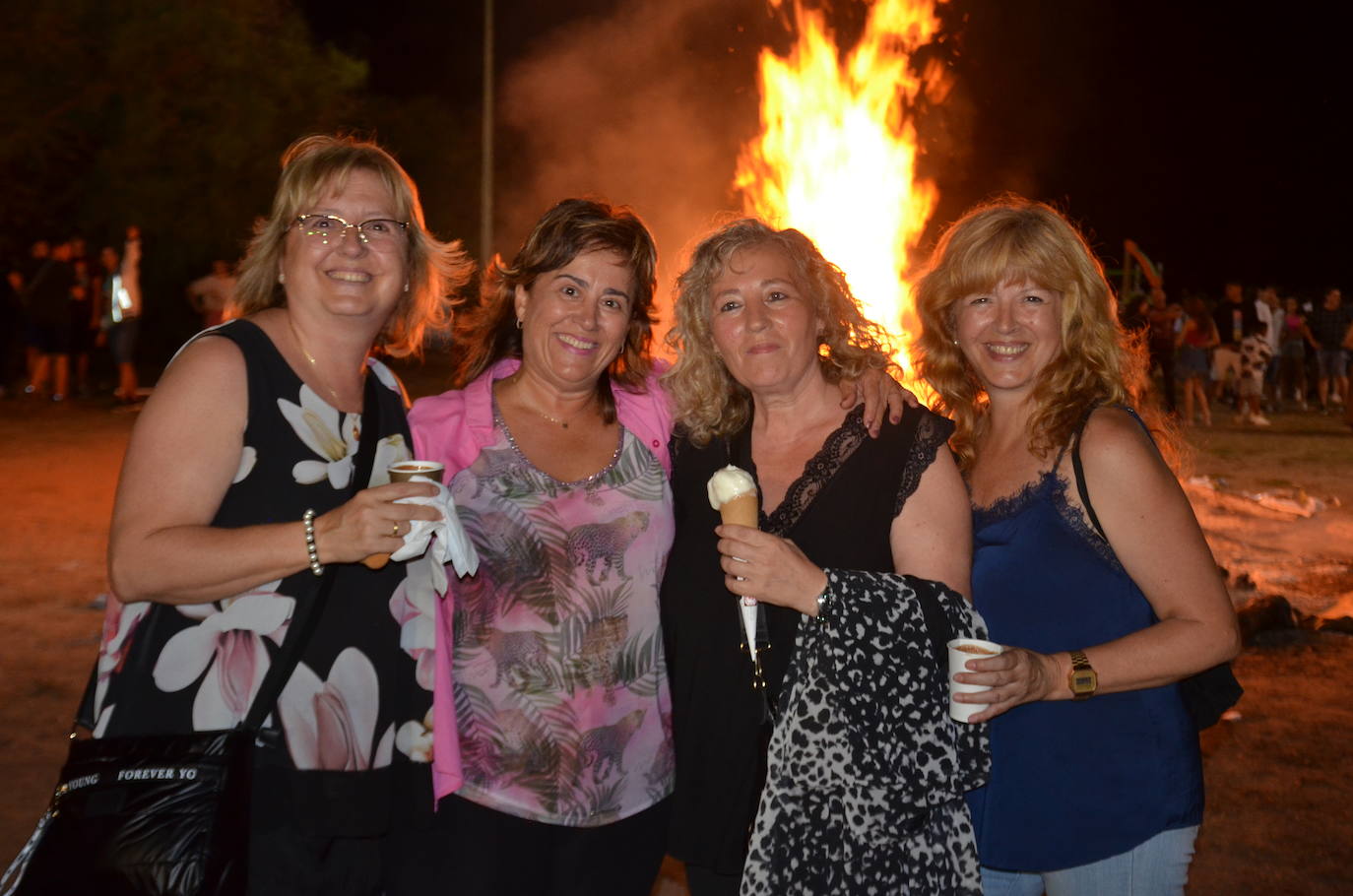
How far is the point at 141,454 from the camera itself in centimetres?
269

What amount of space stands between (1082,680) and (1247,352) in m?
18.8

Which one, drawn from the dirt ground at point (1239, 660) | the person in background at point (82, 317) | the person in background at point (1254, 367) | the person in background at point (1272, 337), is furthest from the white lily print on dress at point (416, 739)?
the person in background at point (1272, 337)

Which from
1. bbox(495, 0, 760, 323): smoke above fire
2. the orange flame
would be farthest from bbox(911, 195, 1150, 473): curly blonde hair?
bbox(495, 0, 760, 323): smoke above fire

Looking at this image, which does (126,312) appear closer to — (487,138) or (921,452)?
(487,138)

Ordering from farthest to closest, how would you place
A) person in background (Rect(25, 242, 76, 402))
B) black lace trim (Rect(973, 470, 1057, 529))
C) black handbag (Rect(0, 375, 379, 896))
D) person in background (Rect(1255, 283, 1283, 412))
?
person in background (Rect(1255, 283, 1283, 412)) → person in background (Rect(25, 242, 76, 402)) → black lace trim (Rect(973, 470, 1057, 529)) → black handbag (Rect(0, 375, 379, 896))

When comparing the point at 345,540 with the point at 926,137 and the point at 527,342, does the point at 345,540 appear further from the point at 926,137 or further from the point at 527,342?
the point at 926,137

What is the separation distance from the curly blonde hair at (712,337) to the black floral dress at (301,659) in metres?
1.08

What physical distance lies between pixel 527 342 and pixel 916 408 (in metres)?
1.25

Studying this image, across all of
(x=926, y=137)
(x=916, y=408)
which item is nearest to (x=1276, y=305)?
(x=926, y=137)

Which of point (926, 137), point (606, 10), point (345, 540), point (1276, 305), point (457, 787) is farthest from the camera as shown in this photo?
point (1276, 305)

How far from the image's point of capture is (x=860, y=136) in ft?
41.4

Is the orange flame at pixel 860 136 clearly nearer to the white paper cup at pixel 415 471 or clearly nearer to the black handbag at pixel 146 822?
the white paper cup at pixel 415 471

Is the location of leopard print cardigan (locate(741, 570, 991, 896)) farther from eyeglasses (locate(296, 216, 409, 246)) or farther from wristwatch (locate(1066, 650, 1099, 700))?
eyeglasses (locate(296, 216, 409, 246))

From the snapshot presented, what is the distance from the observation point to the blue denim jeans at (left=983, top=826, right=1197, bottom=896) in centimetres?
279
